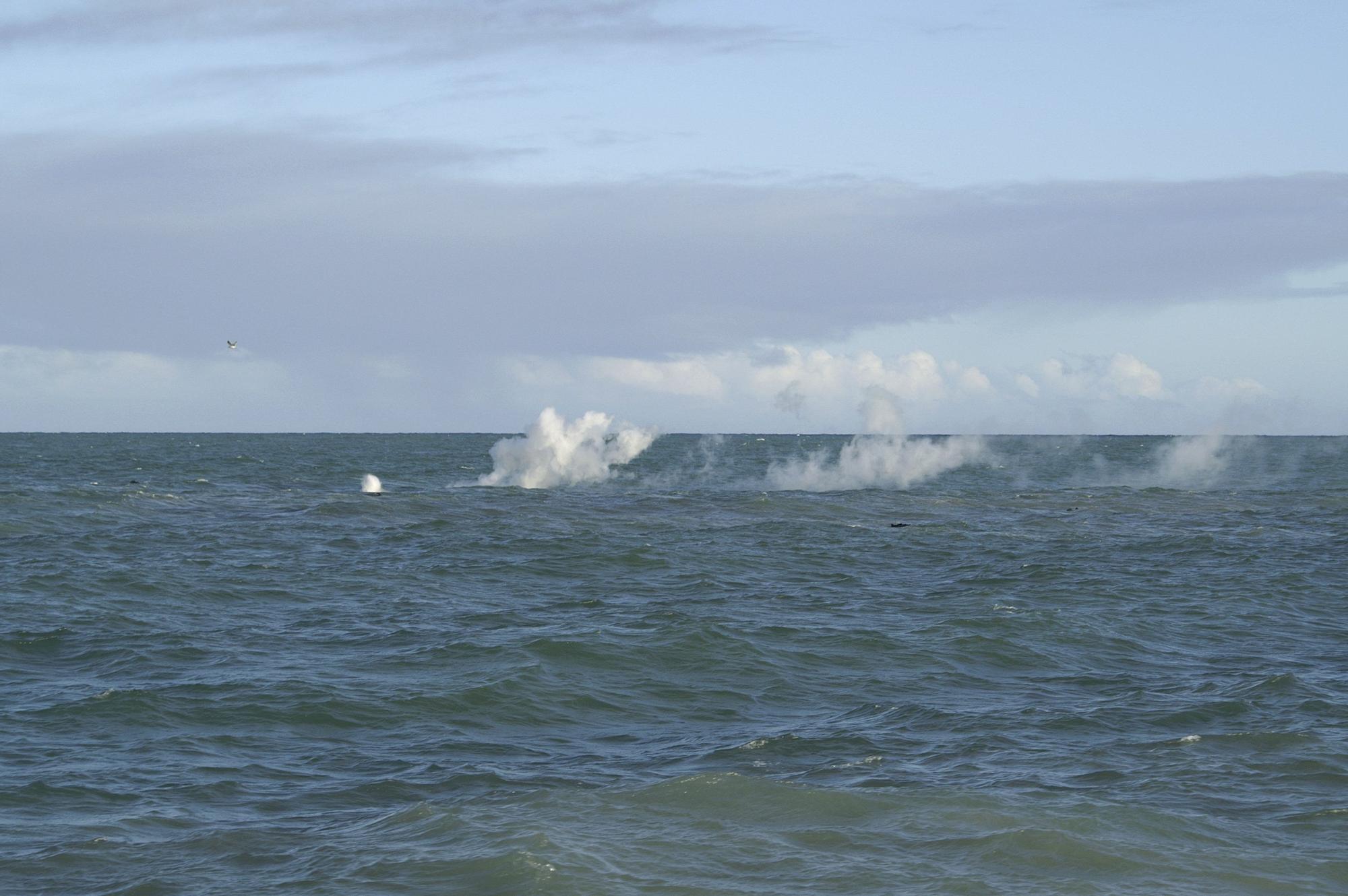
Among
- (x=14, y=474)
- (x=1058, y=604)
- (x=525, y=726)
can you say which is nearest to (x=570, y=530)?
(x=1058, y=604)

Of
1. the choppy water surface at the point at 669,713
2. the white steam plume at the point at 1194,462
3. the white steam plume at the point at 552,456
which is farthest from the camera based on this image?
the white steam plume at the point at 1194,462

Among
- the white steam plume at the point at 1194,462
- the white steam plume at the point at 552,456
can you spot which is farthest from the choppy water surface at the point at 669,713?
the white steam plume at the point at 1194,462

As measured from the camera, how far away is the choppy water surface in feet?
49.0

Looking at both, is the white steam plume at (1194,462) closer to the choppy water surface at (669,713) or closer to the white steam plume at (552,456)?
the white steam plume at (552,456)

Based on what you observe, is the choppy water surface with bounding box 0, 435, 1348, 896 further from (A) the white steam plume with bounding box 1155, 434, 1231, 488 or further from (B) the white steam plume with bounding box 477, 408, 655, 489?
(A) the white steam plume with bounding box 1155, 434, 1231, 488

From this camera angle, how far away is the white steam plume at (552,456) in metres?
83.8

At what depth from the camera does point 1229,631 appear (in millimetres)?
30016

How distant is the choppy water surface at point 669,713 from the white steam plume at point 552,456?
3308cm

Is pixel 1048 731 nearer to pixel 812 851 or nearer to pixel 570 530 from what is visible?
pixel 812 851

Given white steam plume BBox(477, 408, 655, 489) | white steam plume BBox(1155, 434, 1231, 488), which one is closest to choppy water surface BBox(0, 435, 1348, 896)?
white steam plume BBox(477, 408, 655, 489)

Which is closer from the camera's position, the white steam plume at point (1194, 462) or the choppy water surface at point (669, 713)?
the choppy water surface at point (669, 713)

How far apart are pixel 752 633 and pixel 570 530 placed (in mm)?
23764

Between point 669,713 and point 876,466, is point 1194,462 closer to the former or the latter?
point 876,466

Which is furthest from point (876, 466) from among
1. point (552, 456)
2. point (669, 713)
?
point (669, 713)
